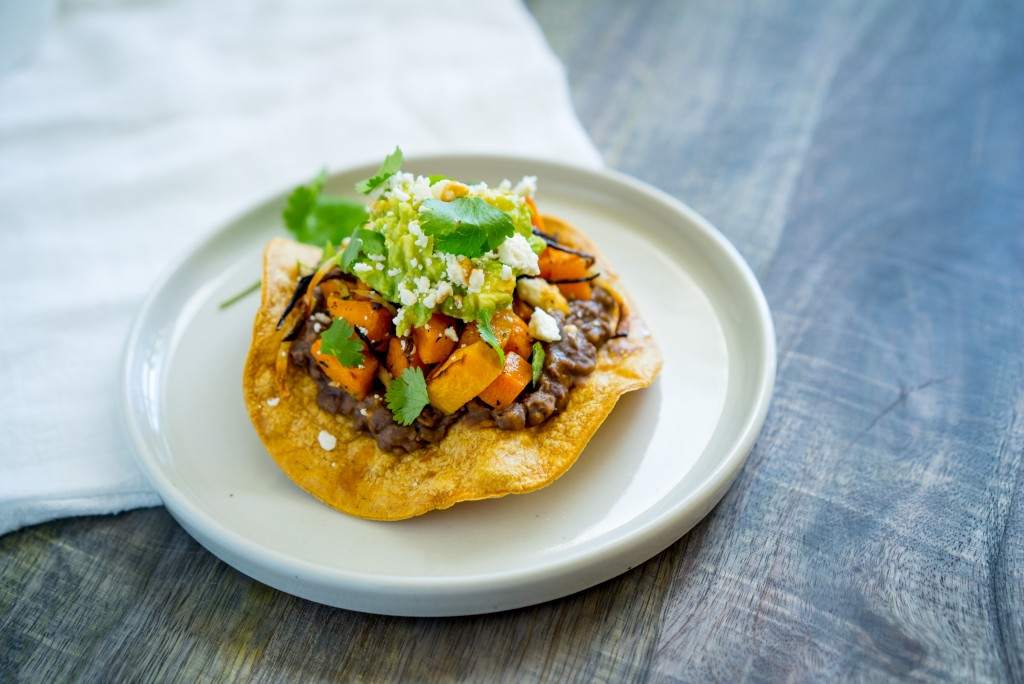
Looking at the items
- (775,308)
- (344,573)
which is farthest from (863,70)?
(344,573)

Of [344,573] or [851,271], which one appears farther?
[851,271]

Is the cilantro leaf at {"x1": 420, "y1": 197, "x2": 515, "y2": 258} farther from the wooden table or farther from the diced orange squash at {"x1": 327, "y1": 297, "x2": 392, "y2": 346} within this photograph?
the wooden table

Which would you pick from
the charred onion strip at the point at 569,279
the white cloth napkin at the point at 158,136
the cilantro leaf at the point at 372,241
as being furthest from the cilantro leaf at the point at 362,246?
the white cloth napkin at the point at 158,136

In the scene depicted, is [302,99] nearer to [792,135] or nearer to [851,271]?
[792,135]

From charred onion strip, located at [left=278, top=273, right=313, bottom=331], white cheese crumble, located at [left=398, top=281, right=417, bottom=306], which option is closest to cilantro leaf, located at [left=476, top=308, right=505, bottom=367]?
white cheese crumble, located at [left=398, top=281, right=417, bottom=306]

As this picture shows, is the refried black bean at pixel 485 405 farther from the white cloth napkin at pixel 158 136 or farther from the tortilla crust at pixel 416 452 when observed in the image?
the white cloth napkin at pixel 158 136

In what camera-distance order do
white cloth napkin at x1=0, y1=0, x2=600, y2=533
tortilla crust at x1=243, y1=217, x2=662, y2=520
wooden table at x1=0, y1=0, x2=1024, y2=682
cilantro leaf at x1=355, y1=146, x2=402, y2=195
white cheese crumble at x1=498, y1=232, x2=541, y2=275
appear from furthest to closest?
1. white cloth napkin at x1=0, y1=0, x2=600, y2=533
2. cilantro leaf at x1=355, y1=146, x2=402, y2=195
3. white cheese crumble at x1=498, y1=232, x2=541, y2=275
4. tortilla crust at x1=243, y1=217, x2=662, y2=520
5. wooden table at x1=0, y1=0, x2=1024, y2=682

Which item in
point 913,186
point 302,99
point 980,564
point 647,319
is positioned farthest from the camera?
point 302,99
